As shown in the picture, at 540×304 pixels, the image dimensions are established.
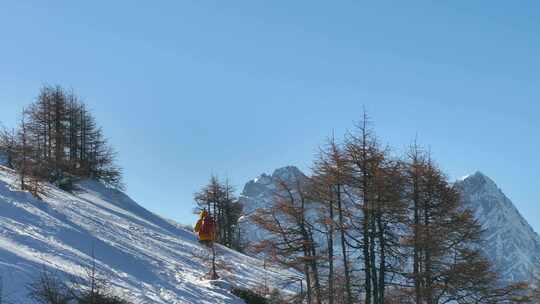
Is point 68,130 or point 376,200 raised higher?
point 68,130

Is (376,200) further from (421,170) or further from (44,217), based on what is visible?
(44,217)

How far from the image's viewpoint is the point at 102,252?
897 inches

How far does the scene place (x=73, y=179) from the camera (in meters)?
43.7

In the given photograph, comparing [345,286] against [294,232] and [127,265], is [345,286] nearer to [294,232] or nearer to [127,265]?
[294,232]

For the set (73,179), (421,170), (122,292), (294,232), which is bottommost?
(122,292)

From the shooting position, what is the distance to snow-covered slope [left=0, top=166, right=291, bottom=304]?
17812 mm

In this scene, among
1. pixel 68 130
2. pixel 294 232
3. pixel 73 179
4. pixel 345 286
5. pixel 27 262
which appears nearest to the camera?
pixel 27 262

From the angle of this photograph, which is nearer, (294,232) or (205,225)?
(294,232)

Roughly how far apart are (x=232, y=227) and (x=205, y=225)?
26.8 m

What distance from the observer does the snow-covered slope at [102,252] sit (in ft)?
58.4

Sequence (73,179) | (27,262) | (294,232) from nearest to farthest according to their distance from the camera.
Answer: (27,262) → (294,232) → (73,179)

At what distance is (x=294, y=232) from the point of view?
26.6m

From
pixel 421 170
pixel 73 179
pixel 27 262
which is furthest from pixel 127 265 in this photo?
pixel 73 179

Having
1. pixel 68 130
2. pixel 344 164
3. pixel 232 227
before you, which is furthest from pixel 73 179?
pixel 344 164
